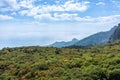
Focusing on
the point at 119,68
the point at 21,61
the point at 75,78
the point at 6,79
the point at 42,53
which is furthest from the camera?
the point at 42,53

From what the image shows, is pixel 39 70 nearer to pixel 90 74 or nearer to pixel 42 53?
pixel 90 74

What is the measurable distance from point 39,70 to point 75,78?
93.9 feet

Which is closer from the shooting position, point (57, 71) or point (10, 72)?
point (57, 71)

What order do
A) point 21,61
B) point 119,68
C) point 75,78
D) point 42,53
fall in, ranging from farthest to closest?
point 42,53
point 21,61
point 119,68
point 75,78

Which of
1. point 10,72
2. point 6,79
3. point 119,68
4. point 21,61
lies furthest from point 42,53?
point 119,68

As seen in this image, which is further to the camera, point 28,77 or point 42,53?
point 42,53

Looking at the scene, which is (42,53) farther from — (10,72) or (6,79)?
(6,79)

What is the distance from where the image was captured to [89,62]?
135375 millimetres

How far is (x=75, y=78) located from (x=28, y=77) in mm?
22891

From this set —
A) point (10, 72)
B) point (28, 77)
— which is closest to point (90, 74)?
point (28, 77)

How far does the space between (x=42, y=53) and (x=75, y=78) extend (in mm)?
96073

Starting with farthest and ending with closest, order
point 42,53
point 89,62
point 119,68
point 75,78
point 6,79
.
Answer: point 42,53 → point 89,62 → point 6,79 → point 119,68 → point 75,78

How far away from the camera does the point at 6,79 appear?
124250 mm

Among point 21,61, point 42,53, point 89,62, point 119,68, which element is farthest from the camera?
point 42,53
